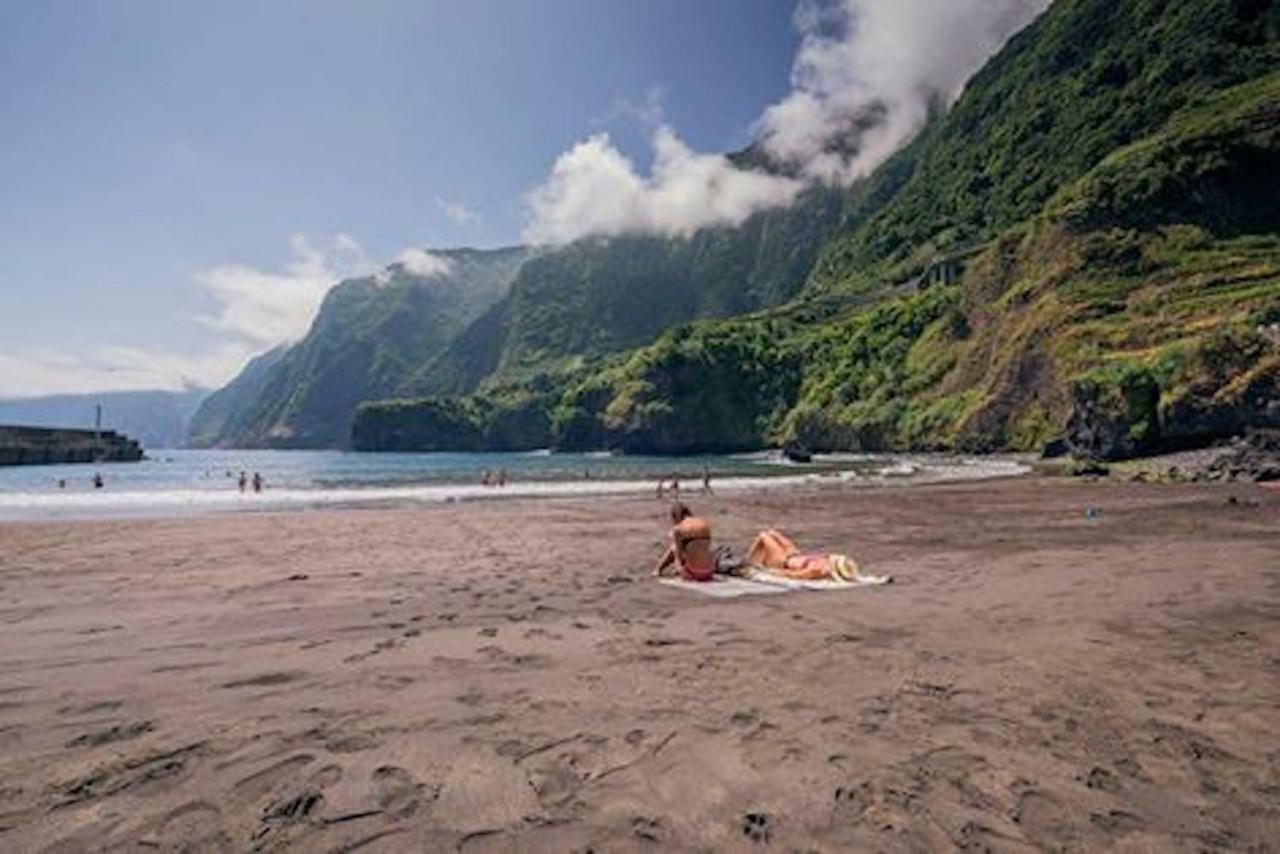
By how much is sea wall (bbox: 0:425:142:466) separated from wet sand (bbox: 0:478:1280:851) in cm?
12472

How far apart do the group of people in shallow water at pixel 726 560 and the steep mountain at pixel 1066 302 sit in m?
47.4

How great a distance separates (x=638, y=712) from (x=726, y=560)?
24.8 feet

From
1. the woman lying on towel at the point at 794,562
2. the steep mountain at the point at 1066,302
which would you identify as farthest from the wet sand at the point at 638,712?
the steep mountain at the point at 1066,302

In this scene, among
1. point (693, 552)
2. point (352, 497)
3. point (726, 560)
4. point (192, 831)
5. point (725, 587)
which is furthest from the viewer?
point (352, 497)

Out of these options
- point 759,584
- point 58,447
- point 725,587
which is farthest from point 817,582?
point 58,447

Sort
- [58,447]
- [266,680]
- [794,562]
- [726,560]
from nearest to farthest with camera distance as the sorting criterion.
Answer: [266,680], [794,562], [726,560], [58,447]

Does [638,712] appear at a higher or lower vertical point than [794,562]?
lower

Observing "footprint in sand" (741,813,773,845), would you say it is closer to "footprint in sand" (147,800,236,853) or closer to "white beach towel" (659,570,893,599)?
"footprint in sand" (147,800,236,853)

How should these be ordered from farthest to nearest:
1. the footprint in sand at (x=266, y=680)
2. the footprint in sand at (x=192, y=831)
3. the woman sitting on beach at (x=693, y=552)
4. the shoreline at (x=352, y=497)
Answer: the shoreline at (x=352, y=497)
the woman sitting on beach at (x=693, y=552)
the footprint in sand at (x=266, y=680)
the footprint in sand at (x=192, y=831)

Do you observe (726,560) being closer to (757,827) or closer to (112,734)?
(757,827)

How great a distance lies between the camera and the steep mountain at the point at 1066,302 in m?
56.5

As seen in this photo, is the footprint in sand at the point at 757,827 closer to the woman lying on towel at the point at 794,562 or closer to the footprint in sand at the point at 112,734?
the footprint in sand at the point at 112,734

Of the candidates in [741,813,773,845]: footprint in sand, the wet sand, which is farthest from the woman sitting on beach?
[741,813,773,845]: footprint in sand

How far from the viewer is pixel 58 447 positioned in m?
120
